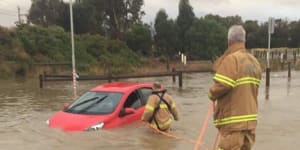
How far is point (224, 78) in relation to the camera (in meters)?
5.02

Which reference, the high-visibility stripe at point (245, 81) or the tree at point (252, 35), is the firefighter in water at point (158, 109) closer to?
the high-visibility stripe at point (245, 81)

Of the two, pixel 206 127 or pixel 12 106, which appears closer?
pixel 206 127

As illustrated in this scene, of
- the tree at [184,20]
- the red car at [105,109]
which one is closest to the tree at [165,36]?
the tree at [184,20]

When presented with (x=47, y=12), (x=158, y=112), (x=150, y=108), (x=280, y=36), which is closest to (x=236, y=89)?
(x=150, y=108)

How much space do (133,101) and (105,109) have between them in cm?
89

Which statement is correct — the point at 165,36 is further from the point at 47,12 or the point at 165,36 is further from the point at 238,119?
the point at 238,119

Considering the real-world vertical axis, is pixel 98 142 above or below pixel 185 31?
below

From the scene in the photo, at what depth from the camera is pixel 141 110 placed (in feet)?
35.8

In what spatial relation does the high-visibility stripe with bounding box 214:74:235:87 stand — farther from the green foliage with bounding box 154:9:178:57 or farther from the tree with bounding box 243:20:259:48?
the tree with bounding box 243:20:259:48

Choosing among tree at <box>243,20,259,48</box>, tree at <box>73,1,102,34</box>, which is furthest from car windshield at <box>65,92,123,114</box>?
tree at <box>243,20,259,48</box>

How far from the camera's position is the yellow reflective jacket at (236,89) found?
16.6 ft

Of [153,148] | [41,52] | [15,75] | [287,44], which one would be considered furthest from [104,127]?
[287,44]

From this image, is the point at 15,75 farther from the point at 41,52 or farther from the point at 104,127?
the point at 104,127

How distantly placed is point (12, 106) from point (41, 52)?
929 inches
